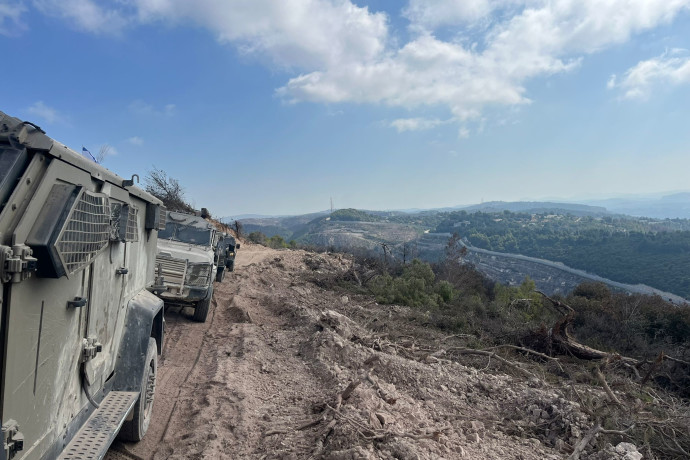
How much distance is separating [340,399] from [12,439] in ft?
10.5

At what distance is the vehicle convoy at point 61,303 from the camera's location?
1.98 meters

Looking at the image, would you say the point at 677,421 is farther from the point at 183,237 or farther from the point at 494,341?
the point at 183,237

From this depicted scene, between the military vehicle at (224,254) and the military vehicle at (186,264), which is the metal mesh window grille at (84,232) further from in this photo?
the military vehicle at (224,254)

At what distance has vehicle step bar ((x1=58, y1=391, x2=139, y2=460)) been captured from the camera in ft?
8.54

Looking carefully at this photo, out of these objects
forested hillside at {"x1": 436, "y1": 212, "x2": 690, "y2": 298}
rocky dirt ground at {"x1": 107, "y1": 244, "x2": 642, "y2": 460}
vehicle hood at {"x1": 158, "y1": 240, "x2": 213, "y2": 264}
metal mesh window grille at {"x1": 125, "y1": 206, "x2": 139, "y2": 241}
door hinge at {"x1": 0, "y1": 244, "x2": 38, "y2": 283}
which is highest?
metal mesh window grille at {"x1": 125, "y1": 206, "x2": 139, "y2": 241}

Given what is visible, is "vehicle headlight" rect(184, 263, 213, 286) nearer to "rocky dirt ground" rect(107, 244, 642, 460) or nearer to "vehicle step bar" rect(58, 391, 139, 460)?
"rocky dirt ground" rect(107, 244, 642, 460)

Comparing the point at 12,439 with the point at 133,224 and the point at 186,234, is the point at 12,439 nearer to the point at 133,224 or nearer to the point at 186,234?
the point at 133,224

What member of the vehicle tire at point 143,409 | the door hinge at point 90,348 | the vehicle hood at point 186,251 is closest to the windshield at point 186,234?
the vehicle hood at point 186,251

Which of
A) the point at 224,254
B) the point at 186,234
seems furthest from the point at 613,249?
the point at 186,234

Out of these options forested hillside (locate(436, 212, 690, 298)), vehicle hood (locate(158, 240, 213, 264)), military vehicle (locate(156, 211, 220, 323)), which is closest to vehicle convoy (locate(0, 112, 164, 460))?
military vehicle (locate(156, 211, 220, 323))

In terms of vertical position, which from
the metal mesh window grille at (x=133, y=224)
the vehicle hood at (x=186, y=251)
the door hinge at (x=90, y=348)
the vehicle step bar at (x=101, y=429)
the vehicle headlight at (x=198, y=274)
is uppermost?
the metal mesh window grille at (x=133, y=224)

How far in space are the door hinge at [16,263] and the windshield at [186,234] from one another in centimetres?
780

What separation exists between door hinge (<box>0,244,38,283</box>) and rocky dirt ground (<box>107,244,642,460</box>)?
8.54ft

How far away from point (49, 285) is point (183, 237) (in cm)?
762
